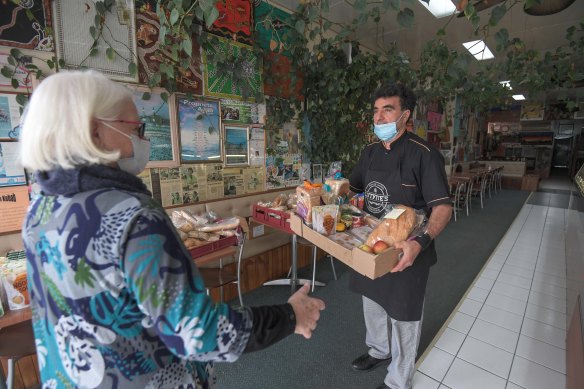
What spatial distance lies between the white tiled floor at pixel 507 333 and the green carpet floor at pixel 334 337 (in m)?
0.17

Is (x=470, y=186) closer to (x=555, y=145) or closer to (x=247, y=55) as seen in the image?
(x=247, y=55)

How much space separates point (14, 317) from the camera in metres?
1.39

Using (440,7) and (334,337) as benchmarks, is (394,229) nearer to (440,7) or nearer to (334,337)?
(334,337)

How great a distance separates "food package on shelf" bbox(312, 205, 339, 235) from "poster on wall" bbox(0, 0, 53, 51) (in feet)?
6.71

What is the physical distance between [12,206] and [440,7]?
180 inches

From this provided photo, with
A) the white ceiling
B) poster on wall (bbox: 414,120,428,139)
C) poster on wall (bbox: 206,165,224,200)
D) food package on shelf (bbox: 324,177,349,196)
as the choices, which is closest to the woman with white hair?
food package on shelf (bbox: 324,177,349,196)

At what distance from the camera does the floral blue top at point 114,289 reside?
1.92ft

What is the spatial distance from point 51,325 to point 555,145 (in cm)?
1887

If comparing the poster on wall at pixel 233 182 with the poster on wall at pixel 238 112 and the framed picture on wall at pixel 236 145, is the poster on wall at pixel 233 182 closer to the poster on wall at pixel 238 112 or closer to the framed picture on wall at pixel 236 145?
the framed picture on wall at pixel 236 145

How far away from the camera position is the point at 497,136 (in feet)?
41.3

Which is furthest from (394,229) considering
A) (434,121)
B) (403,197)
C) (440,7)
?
(434,121)

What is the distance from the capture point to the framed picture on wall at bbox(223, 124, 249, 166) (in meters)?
2.77

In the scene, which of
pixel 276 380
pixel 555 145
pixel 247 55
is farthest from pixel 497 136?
pixel 276 380

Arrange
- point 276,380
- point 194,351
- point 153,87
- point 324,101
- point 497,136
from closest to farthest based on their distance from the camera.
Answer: point 194,351 → point 276,380 → point 153,87 → point 324,101 → point 497,136
